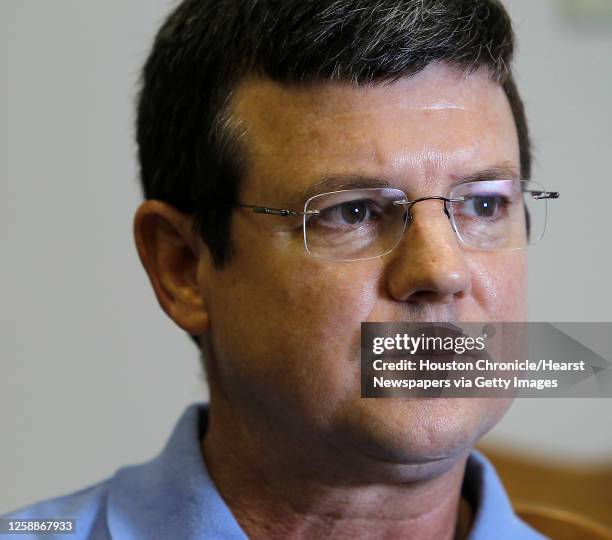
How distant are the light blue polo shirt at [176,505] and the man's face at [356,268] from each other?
13 cm

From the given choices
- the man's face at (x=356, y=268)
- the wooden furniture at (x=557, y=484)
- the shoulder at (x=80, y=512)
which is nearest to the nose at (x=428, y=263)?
the man's face at (x=356, y=268)

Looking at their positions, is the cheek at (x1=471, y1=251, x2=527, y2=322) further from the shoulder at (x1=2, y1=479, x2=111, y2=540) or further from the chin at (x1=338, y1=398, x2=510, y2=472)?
the shoulder at (x1=2, y1=479, x2=111, y2=540)

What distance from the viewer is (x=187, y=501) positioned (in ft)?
3.86

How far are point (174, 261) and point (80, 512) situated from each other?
12.3 inches

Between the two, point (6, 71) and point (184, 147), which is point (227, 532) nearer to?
point (184, 147)

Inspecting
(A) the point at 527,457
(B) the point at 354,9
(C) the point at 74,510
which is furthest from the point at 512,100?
(A) the point at 527,457

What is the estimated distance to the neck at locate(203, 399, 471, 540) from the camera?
1.11 metres

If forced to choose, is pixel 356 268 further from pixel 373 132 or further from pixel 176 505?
pixel 176 505

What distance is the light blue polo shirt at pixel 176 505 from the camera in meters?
1.16

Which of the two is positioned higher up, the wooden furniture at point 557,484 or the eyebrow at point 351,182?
the eyebrow at point 351,182

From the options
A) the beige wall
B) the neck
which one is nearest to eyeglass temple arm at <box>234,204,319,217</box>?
the neck

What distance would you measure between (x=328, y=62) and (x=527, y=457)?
1030mm

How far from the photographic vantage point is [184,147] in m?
1.24

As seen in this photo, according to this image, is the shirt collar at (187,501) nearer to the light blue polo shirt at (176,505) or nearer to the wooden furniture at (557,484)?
the light blue polo shirt at (176,505)
